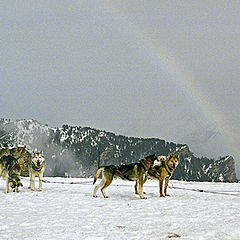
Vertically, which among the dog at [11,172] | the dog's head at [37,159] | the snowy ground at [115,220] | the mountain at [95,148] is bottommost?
the snowy ground at [115,220]

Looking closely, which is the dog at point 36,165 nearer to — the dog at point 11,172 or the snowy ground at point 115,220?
the dog at point 11,172

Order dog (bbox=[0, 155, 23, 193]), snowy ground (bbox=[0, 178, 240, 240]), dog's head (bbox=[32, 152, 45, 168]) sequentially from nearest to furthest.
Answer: snowy ground (bbox=[0, 178, 240, 240]), dog (bbox=[0, 155, 23, 193]), dog's head (bbox=[32, 152, 45, 168])

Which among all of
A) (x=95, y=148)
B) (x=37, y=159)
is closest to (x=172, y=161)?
(x=37, y=159)

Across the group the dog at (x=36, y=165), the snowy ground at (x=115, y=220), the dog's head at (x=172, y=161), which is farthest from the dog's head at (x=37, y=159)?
the dog's head at (x=172, y=161)

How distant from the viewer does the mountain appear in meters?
168

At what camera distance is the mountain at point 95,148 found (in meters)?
168

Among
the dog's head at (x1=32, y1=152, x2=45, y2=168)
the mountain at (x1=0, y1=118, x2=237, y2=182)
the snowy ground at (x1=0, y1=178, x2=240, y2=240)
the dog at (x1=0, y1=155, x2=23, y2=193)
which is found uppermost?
the mountain at (x1=0, y1=118, x2=237, y2=182)

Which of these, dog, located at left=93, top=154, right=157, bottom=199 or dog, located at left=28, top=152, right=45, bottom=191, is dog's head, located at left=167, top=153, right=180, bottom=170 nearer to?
dog, located at left=93, top=154, right=157, bottom=199

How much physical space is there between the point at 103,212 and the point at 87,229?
7.30ft

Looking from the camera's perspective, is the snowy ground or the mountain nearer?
the snowy ground

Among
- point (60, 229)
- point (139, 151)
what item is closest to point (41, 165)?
point (60, 229)

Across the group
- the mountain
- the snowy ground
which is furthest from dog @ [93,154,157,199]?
the mountain

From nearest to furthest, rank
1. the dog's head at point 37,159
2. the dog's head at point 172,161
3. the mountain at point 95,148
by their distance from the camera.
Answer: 1. the dog's head at point 172,161
2. the dog's head at point 37,159
3. the mountain at point 95,148

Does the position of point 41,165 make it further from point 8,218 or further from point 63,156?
point 63,156
